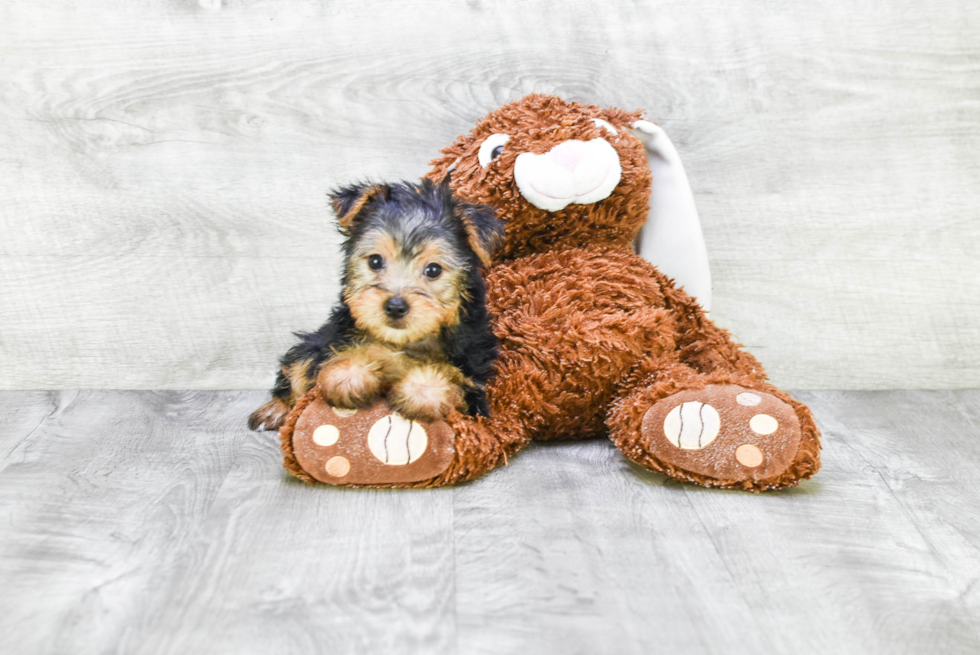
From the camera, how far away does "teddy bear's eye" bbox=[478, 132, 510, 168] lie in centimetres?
130

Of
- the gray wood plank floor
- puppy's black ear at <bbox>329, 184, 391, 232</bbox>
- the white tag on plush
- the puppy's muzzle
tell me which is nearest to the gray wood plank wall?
the white tag on plush

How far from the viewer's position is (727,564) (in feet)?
3.02

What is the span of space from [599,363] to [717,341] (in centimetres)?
24

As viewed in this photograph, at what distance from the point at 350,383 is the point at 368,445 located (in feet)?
0.27

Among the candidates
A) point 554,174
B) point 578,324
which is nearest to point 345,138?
point 554,174

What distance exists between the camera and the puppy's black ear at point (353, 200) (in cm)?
→ 104

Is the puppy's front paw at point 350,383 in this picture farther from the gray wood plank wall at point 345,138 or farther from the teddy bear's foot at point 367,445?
the gray wood plank wall at point 345,138

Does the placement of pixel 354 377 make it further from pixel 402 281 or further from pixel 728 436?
pixel 728 436

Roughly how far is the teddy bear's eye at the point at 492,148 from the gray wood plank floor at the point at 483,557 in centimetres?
44

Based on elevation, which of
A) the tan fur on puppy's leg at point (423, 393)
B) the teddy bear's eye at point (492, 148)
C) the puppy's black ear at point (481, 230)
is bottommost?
the tan fur on puppy's leg at point (423, 393)

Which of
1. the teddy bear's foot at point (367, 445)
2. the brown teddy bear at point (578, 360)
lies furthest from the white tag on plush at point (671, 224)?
the teddy bear's foot at point (367, 445)

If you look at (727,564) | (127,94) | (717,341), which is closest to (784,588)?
(727,564)

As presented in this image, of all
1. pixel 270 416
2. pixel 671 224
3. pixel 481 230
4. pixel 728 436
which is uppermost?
pixel 481 230

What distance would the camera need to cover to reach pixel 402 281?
1007 mm
